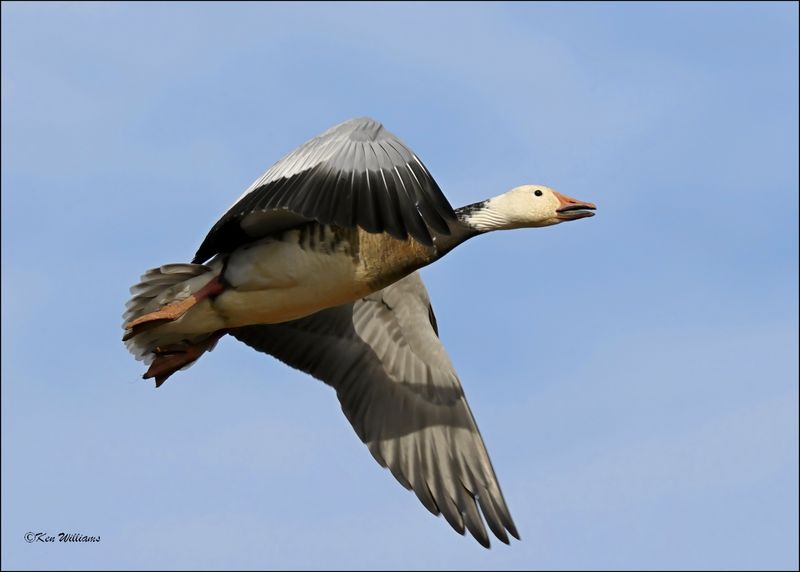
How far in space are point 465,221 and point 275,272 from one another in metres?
1.43

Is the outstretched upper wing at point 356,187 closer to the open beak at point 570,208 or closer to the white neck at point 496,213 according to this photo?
the white neck at point 496,213

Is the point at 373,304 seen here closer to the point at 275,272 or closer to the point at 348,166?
the point at 275,272

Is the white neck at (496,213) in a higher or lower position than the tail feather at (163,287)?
higher

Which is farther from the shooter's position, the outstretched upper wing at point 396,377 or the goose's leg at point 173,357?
the outstretched upper wing at point 396,377

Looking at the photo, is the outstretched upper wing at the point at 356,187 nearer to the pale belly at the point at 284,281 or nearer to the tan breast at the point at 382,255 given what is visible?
the pale belly at the point at 284,281

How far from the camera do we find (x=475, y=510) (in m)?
11.5

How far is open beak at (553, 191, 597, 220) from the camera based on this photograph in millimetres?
11320

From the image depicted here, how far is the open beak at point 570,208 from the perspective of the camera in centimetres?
1132

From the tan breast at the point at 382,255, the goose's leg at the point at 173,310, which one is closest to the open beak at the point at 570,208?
the tan breast at the point at 382,255

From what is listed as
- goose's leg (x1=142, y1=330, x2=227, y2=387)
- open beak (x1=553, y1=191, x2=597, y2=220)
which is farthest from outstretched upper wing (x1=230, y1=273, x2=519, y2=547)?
open beak (x1=553, y1=191, x2=597, y2=220)

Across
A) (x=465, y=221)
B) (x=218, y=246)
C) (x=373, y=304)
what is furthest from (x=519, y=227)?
(x=218, y=246)

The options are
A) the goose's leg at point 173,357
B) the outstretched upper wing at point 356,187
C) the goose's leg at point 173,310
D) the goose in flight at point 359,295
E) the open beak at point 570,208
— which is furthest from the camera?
the open beak at point 570,208

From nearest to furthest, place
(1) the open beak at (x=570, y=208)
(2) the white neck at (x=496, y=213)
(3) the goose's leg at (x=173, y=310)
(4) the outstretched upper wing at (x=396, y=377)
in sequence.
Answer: (3) the goose's leg at (x=173, y=310), (2) the white neck at (x=496, y=213), (1) the open beak at (x=570, y=208), (4) the outstretched upper wing at (x=396, y=377)

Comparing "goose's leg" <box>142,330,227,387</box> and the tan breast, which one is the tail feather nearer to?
"goose's leg" <box>142,330,227,387</box>
